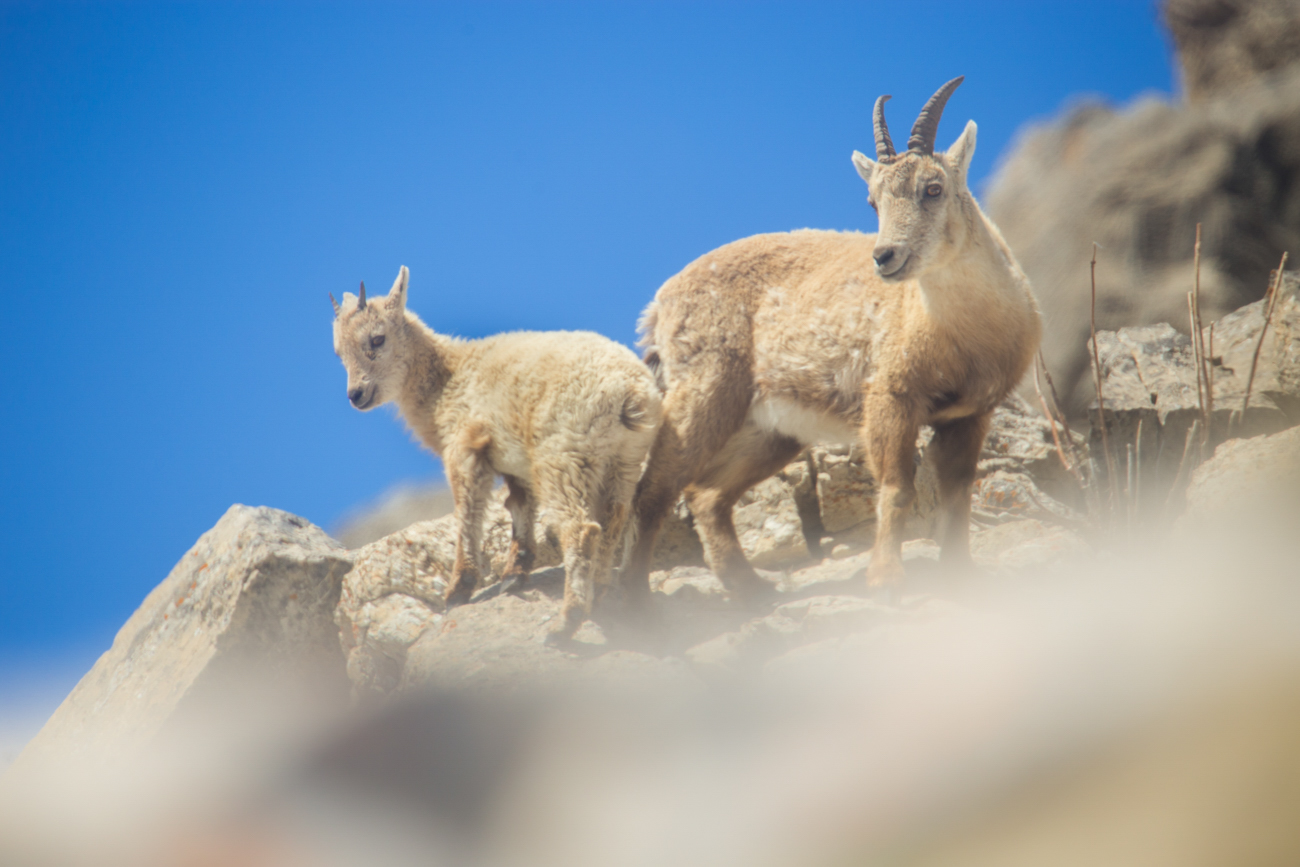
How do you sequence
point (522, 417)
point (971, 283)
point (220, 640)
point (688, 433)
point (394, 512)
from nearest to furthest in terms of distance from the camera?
point (971, 283) → point (522, 417) → point (220, 640) → point (688, 433) → point (394, 512)

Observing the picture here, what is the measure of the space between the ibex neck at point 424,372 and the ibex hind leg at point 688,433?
62.4 inches

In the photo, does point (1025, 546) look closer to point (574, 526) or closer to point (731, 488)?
point (731, 488)

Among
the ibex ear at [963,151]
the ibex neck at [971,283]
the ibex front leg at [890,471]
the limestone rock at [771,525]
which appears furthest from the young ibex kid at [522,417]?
the ibex ear at [963,151]

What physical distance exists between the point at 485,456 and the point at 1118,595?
12.4 ft

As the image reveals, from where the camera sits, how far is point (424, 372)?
A: 22.5 feet

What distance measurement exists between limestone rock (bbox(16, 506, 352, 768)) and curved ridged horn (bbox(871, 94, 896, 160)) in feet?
14.8

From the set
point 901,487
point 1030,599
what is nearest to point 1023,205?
point 901,487

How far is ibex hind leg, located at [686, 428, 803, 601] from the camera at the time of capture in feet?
22.4

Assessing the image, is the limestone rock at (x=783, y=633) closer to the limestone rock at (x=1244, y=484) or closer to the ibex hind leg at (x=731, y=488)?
the ibex hind leg at (x=731, y=488)

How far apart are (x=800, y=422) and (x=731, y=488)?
783mm

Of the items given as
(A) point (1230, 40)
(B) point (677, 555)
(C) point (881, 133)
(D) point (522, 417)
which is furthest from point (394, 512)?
(A) point (1230, 40)

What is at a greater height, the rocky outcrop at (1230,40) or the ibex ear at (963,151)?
the rocky outcrop at (1230,40)

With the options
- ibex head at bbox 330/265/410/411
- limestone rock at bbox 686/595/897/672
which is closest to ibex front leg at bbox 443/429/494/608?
ibex head at bbox 330/265/410/411

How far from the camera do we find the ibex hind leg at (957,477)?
239 inches
